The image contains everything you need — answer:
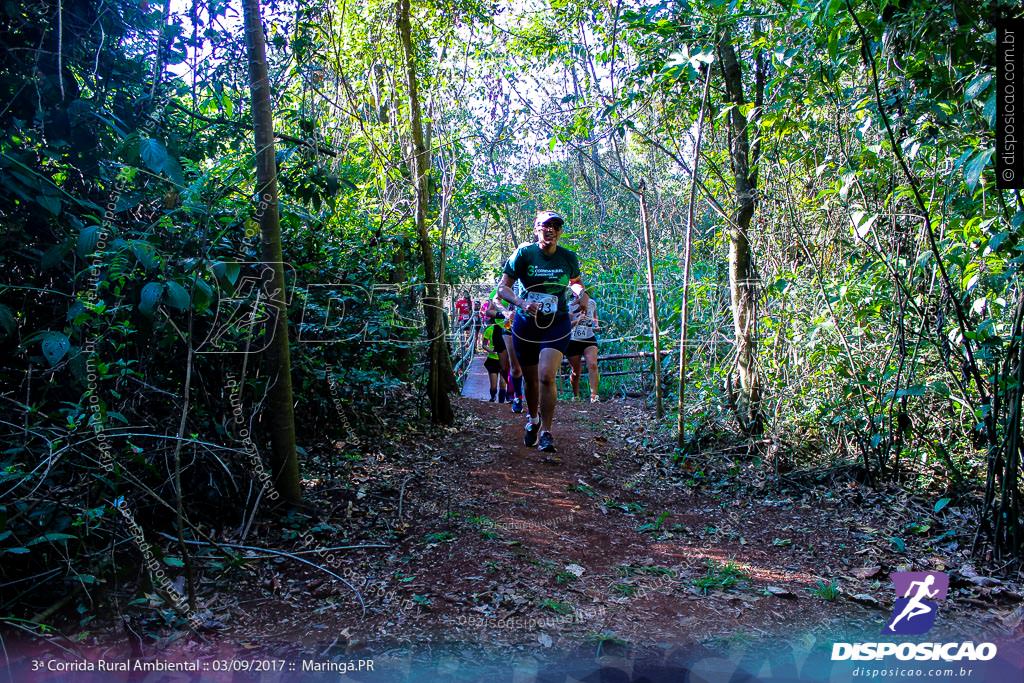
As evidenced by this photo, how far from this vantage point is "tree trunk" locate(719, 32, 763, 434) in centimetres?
577

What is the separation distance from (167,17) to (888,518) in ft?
16.4

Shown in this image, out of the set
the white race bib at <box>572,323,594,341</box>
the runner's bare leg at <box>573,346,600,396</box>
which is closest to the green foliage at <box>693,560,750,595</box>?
the white race bib at <box>572,323,594,341</box>

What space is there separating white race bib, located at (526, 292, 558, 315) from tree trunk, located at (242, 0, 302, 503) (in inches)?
89.8

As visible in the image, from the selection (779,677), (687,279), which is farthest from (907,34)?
(779,677)

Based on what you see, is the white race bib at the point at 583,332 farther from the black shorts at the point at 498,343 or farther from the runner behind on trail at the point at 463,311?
the runner behind on trail at the point at 463,311

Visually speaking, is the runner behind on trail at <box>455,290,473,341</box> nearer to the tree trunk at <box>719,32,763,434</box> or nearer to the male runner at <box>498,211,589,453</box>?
the male runner at <box>498,211,589,453</box>

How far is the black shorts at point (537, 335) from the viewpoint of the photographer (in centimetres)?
556

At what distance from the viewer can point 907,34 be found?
367 centimetres

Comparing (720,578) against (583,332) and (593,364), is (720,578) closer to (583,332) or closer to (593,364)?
(583,332)

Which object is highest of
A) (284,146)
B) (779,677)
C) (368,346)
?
(284,146)

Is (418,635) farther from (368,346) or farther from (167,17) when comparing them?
(167,17)

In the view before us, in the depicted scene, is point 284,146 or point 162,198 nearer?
point 162,198

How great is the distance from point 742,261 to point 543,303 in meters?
1.83

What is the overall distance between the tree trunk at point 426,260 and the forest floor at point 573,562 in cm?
90
